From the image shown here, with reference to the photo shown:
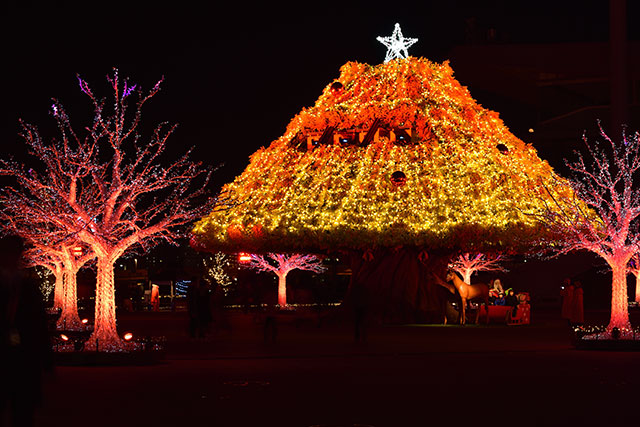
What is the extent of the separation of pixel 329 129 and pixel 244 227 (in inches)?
176

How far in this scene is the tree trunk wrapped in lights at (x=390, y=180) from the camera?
112 feet

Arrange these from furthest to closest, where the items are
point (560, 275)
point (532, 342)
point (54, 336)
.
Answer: point (560, 275) → point (532, 342) → point (54, 336)

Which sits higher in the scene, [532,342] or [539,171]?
[539,171]

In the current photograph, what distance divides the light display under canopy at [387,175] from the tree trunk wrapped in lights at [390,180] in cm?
4

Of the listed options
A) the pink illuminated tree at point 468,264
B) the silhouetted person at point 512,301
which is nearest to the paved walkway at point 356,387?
the silhouetted person at point 512,301

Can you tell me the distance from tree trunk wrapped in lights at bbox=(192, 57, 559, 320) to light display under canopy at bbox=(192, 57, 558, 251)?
0.04 meters

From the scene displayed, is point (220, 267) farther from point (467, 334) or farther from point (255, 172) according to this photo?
point (467, 334)

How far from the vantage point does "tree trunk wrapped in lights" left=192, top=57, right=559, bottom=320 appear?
1346 inches

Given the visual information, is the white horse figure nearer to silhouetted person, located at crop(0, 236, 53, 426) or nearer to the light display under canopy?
the light display under canopy

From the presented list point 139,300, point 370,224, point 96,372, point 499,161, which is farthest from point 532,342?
point 139,300

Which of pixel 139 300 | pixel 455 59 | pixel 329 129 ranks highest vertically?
pixel 455 59

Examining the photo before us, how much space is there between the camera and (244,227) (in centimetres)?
A: 3553

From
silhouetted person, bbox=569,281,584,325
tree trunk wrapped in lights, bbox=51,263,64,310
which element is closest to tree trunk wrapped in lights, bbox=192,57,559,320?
silhouetted person, bbox=569,281,584,325

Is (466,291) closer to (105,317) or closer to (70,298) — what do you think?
(70,298)
